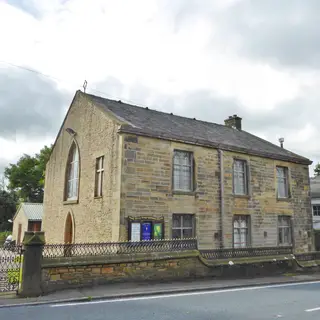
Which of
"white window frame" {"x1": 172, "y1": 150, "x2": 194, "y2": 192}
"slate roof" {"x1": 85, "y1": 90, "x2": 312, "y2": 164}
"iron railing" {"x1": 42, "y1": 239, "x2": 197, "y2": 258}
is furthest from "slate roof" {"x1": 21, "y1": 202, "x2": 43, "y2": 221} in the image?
"iron railing" {"x1": 42, "y1": 239, "x2": 197, "y2": 258}

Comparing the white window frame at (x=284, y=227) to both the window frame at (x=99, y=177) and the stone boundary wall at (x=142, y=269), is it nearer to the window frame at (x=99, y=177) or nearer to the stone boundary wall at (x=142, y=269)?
the stone boundary wall at (x=142, y=269)

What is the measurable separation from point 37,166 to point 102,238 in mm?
38922

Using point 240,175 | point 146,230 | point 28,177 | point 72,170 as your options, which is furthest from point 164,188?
point 28,177

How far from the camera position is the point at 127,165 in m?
14.4

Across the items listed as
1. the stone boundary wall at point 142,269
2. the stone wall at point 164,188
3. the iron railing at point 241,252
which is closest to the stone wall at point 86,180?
the stone wall at point 164,188

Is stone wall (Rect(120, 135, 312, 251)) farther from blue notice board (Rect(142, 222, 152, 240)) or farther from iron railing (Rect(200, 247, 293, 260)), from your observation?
iron railing (Rect(200, 247, 293, 260))

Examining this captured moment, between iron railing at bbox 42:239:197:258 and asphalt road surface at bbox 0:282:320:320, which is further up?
iron railing at bbox 42:239:197:258

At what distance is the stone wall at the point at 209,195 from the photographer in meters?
14.6

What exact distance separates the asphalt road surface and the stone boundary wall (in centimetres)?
134

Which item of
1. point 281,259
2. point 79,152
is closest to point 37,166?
point 79,152

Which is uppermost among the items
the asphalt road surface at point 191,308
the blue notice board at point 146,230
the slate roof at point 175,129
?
the slate roof at point 175,129

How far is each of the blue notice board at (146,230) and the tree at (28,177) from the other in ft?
126

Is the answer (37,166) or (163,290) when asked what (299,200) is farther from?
(37,166)

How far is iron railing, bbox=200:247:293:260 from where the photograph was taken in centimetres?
1326
